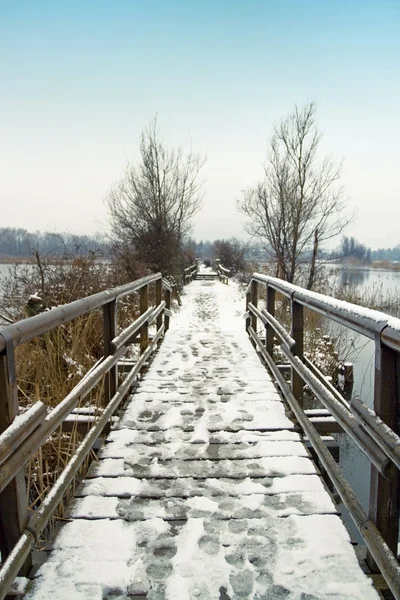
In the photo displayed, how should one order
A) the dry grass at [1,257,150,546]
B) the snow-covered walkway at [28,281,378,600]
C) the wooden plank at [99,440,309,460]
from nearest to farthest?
the snow-covered walkway at [28,281,378,600], the wooden plank at [99,440,309,460], the dry grass at [1,257,150,546]

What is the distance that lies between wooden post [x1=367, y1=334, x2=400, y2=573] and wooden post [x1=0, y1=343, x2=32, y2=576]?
1.41 m

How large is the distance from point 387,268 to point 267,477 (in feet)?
247

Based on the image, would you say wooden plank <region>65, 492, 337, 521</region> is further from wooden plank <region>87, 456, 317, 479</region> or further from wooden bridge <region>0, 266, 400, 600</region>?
wooden plank <region>87, 456, 317, 479</region>

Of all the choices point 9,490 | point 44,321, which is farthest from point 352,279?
point 9,490

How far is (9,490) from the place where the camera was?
1482 millimetres

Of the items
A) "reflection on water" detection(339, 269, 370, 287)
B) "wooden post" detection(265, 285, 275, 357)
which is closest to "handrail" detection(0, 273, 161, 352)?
"wooden post" detection(265, 285, 275, 357)

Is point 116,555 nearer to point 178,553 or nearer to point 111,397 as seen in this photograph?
point 178,553

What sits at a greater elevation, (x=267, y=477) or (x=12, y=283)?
(x=12, y=283)

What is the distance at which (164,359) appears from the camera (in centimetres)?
545

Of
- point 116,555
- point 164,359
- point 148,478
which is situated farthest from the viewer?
point 164,359

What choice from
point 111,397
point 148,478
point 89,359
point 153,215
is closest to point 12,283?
point 89,359

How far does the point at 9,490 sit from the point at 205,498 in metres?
1.14

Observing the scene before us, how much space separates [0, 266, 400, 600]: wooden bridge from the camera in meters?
1.52

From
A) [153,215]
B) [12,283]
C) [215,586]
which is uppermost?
[153,215]
